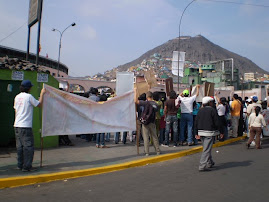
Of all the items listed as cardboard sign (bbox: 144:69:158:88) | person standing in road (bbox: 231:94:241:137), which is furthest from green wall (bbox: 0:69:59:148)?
person standing in road (bbox: 231:94:241:137)

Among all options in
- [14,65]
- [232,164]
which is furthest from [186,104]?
[14,65]

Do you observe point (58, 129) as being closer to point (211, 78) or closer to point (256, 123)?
point (256, 123)

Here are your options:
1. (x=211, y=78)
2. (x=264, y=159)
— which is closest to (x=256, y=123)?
(x=264, y=159)

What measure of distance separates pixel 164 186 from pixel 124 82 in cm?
456

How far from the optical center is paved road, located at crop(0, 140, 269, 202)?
4.45 meters

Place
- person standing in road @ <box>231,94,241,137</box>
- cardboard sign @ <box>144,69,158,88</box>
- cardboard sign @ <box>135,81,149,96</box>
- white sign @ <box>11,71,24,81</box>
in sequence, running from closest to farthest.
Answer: white sign @ <box>11,71,24,81</box>, cardboard sign @ <box>135,81,149,96</box>, cardboard sign @ <box>144,69,158,88</box>, person standing in road @ <box>231,94,241,137</box>

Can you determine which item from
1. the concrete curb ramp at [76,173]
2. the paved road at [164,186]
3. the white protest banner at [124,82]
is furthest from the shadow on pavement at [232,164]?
the white protest banner at [124,82]

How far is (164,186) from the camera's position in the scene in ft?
16.4

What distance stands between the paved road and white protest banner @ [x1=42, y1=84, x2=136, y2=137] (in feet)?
5.19

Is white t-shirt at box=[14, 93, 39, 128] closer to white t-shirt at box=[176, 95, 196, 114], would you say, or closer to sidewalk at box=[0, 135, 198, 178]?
sidewalk at box=[0, 135, 198, 178]

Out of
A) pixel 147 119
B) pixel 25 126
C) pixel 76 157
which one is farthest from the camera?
pixel 147 119

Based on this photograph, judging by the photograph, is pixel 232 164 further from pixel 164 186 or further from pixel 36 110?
pixel 36 110

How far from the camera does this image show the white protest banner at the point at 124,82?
884cm

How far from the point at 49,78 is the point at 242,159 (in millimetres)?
6356
